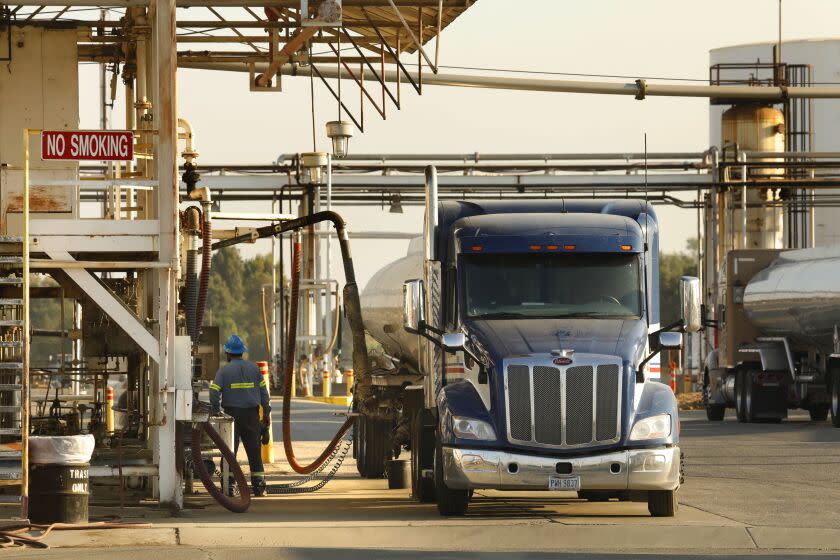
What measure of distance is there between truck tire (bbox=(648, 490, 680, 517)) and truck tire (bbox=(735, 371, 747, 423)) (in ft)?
70.8

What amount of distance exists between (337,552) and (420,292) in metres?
3.83

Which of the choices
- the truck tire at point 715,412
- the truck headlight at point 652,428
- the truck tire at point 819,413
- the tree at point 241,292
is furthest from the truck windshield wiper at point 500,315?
the tree at point 241,292

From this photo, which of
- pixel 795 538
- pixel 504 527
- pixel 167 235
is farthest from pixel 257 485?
pixel 795 538

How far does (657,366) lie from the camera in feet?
57.4

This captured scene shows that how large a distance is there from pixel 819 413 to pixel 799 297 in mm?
3809

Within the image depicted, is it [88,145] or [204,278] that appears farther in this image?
[204,278]

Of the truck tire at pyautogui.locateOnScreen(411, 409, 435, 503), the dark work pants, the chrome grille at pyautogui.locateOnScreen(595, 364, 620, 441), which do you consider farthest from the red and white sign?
the chrome grille at pyautogui.locateOnScreen(595, 364, 620, 441)

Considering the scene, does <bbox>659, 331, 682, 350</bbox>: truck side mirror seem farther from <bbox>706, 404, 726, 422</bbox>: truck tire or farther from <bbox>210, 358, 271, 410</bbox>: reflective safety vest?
<bbox>706, 404, 726, 422</bbox>: truck tire

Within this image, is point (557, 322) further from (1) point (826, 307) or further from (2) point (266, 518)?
(1) point (826, 307)

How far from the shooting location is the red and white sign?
17.8 meters

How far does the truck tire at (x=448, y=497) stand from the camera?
16.9m

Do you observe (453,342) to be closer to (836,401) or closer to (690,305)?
(690,305)

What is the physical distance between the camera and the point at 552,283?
1750 centimetres

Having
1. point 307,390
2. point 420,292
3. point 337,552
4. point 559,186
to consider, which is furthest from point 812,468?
point 307,390
